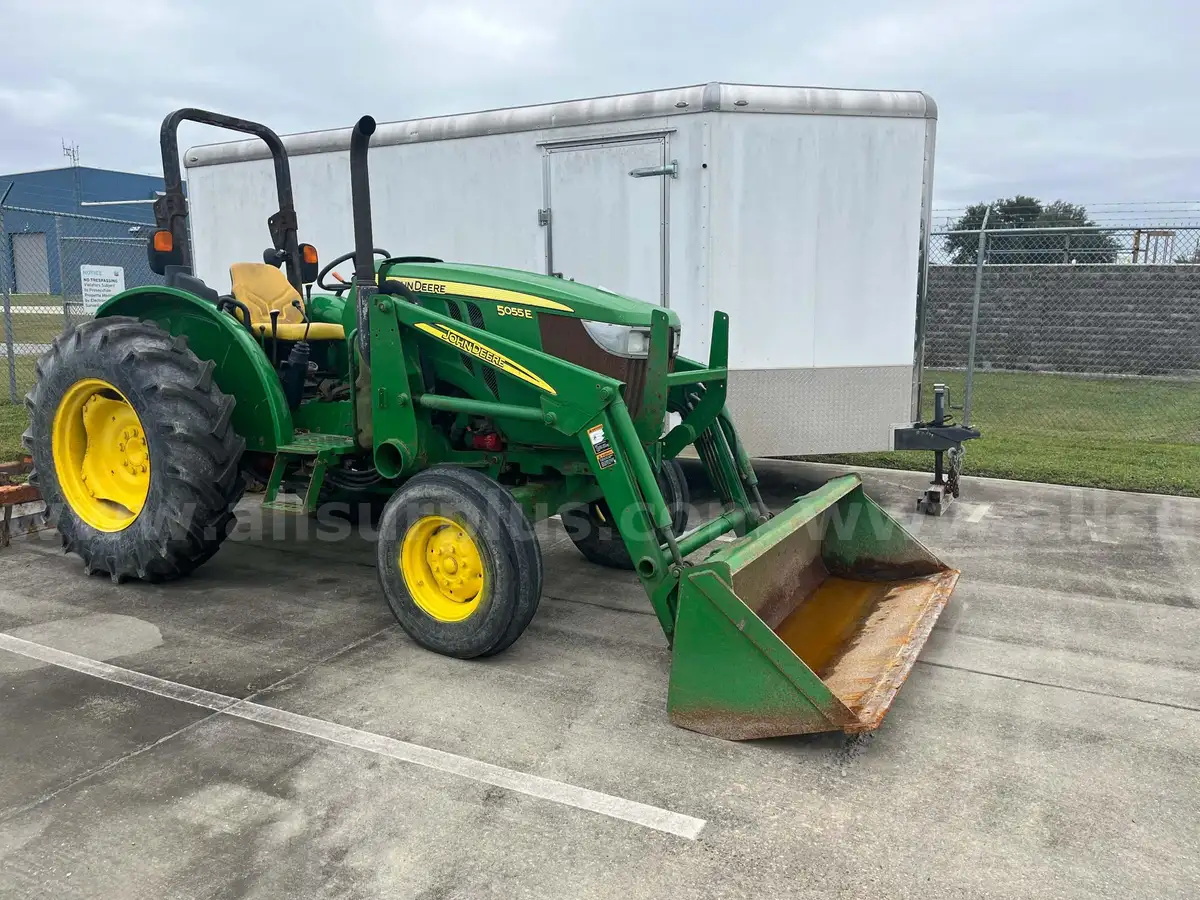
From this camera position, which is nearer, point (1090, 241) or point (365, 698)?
point (365, 698)

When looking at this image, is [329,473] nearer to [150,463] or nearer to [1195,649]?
[150,463]

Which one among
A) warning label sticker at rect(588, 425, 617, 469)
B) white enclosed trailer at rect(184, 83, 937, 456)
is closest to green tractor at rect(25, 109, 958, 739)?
warning label sticker at rect(588, 425, 617, 469)

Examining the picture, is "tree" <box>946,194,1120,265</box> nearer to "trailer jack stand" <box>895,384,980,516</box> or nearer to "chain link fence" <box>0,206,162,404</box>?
"trailer jack stand" <box>895,384,980,516</box>

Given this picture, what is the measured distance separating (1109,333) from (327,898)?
14.5 m

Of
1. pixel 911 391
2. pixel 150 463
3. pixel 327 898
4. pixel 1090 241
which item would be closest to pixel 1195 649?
pixel 911 391

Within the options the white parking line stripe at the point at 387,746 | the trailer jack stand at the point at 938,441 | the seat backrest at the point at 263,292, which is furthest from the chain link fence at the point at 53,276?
the trailer jack stand at the point at 938,441

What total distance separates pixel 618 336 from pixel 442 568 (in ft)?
4.22

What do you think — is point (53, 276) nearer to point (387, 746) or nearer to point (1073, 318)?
point (1073, 318)

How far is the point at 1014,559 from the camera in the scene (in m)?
5.36

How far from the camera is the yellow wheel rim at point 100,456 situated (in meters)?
4.84

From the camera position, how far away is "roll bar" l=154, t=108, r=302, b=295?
4.73 meters

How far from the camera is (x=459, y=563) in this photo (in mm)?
3885

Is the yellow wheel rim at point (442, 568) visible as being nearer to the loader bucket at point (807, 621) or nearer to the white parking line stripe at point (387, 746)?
the white parking line stripe at point (387, 746)

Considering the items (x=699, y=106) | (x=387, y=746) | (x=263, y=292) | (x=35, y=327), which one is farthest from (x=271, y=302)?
(x=35, y=327)
